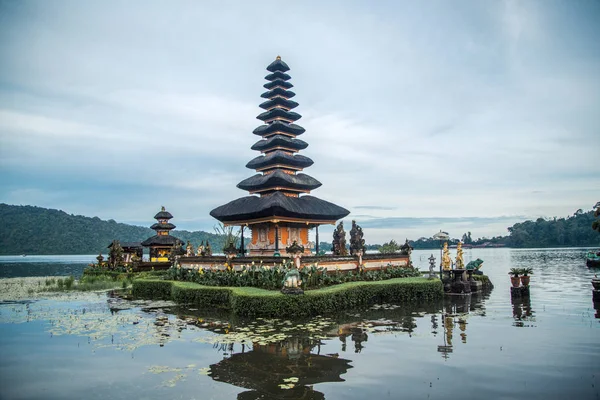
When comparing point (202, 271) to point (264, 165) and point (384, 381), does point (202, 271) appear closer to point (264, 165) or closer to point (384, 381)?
point (264, 165)

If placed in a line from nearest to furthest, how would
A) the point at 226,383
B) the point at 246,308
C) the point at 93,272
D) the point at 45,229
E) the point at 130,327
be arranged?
the point at 226,383 → the point at 130,327 → the point at 246,308 → the point at 93,272 → the point at 45,229

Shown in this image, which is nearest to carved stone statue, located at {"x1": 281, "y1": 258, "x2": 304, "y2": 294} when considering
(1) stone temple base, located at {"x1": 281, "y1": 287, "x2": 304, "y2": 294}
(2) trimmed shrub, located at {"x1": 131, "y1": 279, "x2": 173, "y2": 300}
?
(1) stone temple base, located at {"x1": 281, "y1": 287, "x2": 304, "y2": 294}

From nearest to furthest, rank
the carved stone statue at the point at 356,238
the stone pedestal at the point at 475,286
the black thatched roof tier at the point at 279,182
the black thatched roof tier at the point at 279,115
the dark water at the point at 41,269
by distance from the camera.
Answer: the stone pedestal at the point at 475,286, the carved stone statue at the point at 356,238, the black thatched roof tier at the point at 279,182, the black thatched roof tier at the point at 279,115, the dark water at the point at 41,269

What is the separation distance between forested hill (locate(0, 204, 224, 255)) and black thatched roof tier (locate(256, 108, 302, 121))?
7246 centimetres

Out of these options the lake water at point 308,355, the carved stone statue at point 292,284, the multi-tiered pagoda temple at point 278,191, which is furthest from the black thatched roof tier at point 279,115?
the lake water at point 308,355

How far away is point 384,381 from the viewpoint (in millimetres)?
7949

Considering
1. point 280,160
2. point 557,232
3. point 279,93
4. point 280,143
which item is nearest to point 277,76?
point 279,93

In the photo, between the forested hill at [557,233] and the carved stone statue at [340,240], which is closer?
the carved stone statue at [340,240]

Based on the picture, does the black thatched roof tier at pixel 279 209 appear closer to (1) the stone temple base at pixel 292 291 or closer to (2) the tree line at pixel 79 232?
(1) the stone temple base at pixel 292 291

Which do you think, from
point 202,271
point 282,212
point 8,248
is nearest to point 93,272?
point 202,271

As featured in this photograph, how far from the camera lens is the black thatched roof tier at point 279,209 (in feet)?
78.0

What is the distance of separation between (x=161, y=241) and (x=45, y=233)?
73.8m

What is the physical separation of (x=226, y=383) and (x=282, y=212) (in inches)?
643

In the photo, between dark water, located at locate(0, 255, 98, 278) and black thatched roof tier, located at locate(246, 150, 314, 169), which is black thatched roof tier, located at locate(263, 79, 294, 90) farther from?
dark water, located at locate(0, 255, 98, 278)
